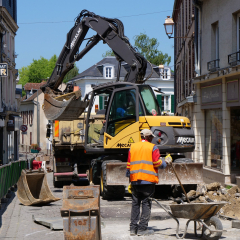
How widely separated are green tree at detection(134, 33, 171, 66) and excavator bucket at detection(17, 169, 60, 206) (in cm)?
5315

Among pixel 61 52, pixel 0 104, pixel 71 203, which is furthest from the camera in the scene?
pixel 0 104

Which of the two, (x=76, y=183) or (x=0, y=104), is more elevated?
(x=0, y=104)

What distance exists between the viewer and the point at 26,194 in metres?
13.0

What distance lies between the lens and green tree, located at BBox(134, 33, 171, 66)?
65500 millimetres

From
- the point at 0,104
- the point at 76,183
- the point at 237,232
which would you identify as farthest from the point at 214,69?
the point at 0,104

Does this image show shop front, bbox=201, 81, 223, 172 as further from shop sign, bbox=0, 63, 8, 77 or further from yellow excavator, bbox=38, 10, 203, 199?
shop sign, bbox=0, 63, 8, 77

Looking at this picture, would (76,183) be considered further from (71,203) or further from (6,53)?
(6,53)

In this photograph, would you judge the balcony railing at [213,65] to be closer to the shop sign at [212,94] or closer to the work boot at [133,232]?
the shop sign at [212,94]

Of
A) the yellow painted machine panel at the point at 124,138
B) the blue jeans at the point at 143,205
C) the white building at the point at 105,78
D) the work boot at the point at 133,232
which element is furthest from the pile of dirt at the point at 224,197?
the white building at the point at 105,78

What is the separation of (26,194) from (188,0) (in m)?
16.4

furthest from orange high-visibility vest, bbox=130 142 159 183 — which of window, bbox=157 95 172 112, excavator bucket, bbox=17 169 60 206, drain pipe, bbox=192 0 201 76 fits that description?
window, bbox=157 95 172 112

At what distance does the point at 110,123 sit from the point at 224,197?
12.8 ft

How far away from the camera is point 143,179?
27.4 feet

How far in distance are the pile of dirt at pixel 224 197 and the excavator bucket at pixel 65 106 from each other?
486 cm
